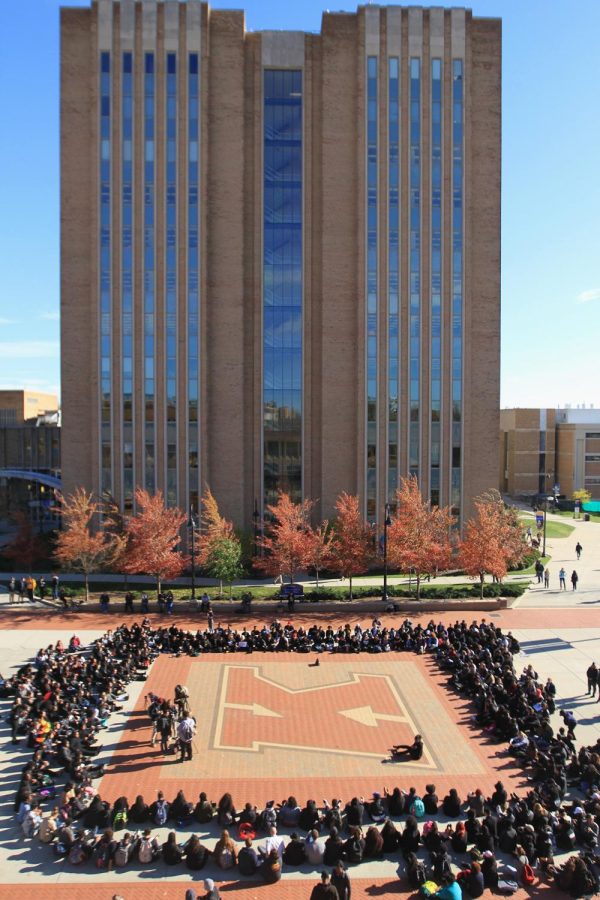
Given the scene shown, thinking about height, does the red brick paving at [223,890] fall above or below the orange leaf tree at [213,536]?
below

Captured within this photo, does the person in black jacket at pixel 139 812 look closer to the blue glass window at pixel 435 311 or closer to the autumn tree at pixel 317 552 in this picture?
the autumn tree at pixel 317 552

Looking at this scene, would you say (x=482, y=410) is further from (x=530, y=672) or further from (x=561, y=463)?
(x=561, y=463)

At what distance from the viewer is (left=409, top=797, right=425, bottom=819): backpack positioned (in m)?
16.5

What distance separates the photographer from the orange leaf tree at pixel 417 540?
121 ft

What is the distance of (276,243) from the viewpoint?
4997 centimetres

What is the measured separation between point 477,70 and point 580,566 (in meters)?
34.6

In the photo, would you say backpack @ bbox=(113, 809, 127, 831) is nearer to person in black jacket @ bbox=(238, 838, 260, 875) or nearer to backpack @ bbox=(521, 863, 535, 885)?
person in black jacket @ bbox=(238, 838, 260, 875)

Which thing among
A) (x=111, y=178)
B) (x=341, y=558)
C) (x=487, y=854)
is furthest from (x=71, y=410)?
(x=487, y=854)

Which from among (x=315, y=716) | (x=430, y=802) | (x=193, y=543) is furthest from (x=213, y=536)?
(x=430, y=802)

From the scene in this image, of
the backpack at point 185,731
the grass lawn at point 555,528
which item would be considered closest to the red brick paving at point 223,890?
the backpack at point 185,731

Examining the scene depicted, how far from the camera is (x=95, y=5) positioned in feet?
157

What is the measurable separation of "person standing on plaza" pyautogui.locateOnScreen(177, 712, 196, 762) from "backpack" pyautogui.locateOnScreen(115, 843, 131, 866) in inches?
184

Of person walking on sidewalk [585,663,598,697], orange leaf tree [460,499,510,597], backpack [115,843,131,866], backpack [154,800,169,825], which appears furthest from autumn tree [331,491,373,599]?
backpack [115,843,131,866]

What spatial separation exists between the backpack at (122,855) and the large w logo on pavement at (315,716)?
5733 mm
